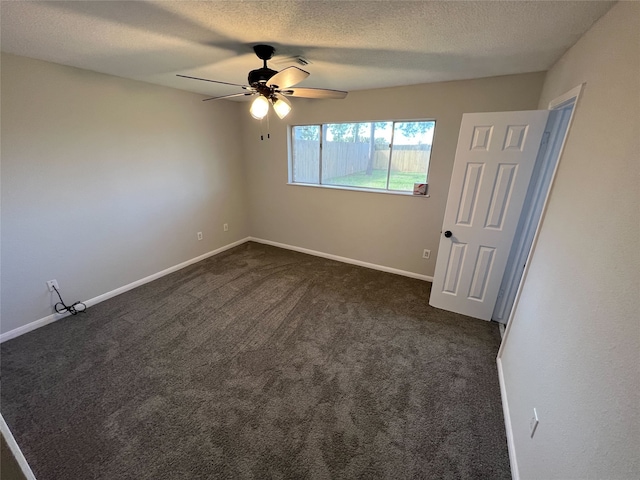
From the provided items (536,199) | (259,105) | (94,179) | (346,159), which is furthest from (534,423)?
(94,179)

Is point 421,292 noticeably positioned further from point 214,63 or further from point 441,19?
point 214,63

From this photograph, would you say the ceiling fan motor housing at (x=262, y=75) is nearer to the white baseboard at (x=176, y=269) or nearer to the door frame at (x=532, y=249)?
the door frame at (x=532, y=249)

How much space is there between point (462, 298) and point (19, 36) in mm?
4100

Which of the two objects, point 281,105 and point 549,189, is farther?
point 281,105

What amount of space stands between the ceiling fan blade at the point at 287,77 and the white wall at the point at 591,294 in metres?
1.51

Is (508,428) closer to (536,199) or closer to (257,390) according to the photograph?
(257,390)

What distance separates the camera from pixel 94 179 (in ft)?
8.82

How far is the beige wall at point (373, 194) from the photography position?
2.71 meters

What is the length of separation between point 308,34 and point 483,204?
2.00 m

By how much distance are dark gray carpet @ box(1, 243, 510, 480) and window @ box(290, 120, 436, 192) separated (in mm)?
1588

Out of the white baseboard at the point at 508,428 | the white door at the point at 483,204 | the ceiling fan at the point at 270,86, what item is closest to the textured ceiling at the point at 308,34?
the ceiling fan at the point at 270,86

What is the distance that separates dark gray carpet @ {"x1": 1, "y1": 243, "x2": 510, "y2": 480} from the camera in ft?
4.80

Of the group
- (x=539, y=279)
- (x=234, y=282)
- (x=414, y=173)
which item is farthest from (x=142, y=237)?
(x=539, y=279)

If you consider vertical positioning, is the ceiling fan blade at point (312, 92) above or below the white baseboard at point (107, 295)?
above
